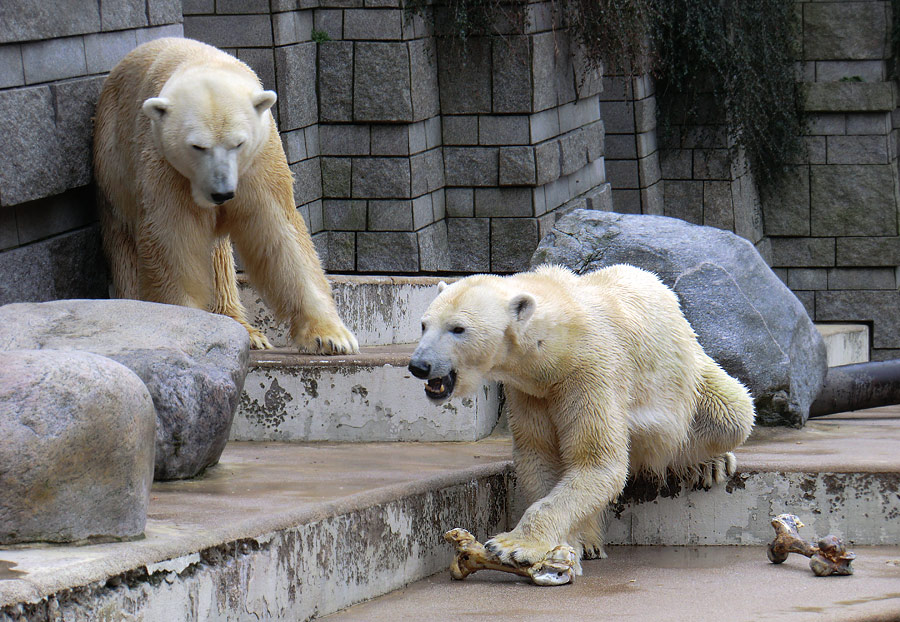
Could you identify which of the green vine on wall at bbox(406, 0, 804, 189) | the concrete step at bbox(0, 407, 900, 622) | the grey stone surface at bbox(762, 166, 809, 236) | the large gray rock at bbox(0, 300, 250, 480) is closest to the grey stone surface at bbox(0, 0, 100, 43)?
the large gray rock at bbox(0, 300, 250, 480)

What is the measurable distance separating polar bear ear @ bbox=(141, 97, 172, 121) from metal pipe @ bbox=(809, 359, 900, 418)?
9.85 feet

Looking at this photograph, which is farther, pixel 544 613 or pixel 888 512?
pixel 888 512

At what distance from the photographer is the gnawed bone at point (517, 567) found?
10.2 ft

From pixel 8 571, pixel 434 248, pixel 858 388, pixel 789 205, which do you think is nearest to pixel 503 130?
pixel 434 248

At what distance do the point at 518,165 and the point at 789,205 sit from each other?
3.88 m

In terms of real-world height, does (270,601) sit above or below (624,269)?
below

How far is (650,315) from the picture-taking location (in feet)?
11.4

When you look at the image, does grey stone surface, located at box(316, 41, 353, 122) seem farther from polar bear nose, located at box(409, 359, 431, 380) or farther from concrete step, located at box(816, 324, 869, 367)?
polar bear nose, located at box(409, 359, 431, 380)

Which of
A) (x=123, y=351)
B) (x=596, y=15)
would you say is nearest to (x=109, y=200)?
(x=123, y=351)

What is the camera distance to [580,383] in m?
3.22

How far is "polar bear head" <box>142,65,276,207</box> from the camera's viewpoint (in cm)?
392

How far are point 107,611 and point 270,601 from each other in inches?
20.9

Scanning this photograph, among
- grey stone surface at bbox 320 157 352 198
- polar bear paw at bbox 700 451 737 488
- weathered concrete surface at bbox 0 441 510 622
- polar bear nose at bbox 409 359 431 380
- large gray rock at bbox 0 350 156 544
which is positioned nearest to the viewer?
weathered concrete surface at bbox 0 441 510 622

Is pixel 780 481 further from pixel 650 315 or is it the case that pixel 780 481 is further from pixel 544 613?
pixel 544 613
